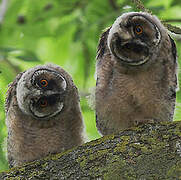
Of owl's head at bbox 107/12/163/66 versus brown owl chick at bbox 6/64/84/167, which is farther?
brown owl chick at bbox 6/64/84/167

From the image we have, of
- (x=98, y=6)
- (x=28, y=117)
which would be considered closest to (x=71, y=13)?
(x=98, y=6)

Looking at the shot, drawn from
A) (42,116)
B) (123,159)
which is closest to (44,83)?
(42,116)

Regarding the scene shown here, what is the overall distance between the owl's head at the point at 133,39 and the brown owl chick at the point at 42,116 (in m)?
0.81

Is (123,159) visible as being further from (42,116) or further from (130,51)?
(42,116)

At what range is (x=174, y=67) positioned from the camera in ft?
13.7

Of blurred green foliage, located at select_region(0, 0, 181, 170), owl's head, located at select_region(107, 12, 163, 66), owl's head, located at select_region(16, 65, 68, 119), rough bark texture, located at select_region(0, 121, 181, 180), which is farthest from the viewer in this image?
blurred green foliage, located at select_region(0, 0, 181, 170)

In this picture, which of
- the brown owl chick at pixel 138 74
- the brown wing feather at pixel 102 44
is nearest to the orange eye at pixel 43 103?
the brown owl chick at pixel 138 74

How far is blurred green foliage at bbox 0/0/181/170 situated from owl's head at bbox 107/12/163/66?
1894mm

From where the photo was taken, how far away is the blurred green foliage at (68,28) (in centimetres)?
642

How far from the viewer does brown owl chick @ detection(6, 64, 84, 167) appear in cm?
436

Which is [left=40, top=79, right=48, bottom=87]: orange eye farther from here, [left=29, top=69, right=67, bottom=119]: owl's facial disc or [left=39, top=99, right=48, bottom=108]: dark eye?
[left=39, top=99, right=48, bottom=108]: dark eye

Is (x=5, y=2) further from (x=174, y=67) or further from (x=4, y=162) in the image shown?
(x=174, y=67)

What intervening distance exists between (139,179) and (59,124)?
1811 mm

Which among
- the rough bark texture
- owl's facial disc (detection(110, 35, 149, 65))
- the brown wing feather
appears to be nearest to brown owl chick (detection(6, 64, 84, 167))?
the brown wing feather
